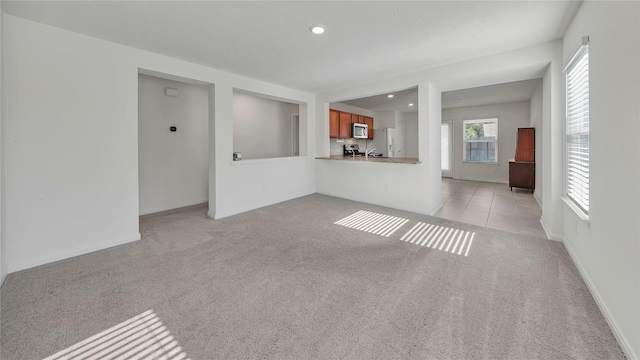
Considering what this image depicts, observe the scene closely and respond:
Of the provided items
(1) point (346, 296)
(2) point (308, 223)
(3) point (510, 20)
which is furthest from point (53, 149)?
(3) point (510, 20)

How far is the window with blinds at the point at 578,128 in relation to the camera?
7.35ft

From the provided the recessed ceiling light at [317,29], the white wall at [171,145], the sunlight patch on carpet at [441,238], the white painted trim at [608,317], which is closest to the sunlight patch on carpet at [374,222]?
the sunlight patch on carpet at [441,238]

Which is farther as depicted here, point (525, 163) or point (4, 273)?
point (525, 163)

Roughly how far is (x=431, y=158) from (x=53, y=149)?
485cm

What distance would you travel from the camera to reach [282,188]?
532 centimetres

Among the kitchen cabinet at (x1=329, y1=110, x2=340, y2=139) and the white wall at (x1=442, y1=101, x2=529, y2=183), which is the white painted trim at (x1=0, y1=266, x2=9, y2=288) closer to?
the kitchen cabinet at (x1=329, y1=110, x2=340, y2=139)

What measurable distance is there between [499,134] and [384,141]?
3.31 m

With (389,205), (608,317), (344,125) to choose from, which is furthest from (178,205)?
(608,317)

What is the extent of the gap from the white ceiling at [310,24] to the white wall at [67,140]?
0.22 metres

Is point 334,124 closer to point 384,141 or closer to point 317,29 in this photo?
point 384,141

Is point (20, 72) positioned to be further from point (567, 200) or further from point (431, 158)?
point (567, 200)

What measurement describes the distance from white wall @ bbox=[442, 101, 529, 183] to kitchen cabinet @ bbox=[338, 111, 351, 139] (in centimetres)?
360

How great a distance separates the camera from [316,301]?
6.28 feet

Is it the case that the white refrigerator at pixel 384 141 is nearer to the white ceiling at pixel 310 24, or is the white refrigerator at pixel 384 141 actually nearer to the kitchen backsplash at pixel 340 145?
the kitchen backsplash at pixel 340 145
